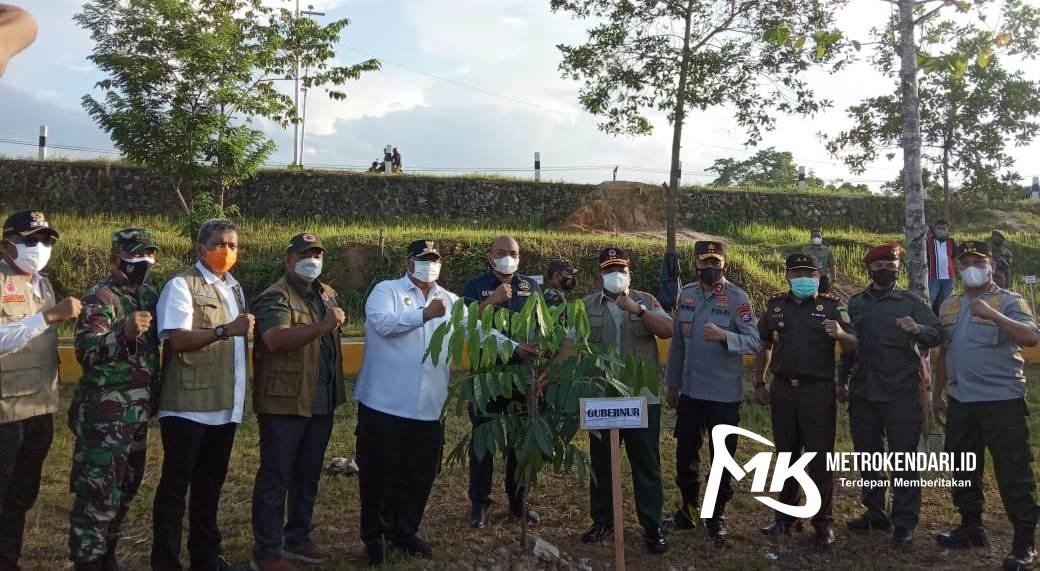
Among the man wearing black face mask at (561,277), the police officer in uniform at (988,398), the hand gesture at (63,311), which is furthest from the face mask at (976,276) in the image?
the hand gesture at (63,311)

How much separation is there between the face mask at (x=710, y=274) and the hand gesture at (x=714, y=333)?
390mm

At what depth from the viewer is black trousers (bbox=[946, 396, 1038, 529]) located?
4.22 metres

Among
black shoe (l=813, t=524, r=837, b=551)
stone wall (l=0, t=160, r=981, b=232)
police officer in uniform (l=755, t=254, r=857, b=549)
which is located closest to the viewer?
black shoe (l=813, t=524, r=837, b=551)

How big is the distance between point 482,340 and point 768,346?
2.38 metres

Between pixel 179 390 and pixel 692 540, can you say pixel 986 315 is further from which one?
pixel 179 390

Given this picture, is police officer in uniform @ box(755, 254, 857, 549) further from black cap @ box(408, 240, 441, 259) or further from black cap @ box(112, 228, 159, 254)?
black cap @ box(112, 228, 159, 254)

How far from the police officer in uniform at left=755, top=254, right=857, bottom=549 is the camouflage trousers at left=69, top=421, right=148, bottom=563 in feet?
12.4

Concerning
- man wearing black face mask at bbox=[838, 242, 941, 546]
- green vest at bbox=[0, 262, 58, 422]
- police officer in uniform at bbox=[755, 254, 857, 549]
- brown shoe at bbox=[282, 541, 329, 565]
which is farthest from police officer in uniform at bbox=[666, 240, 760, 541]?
green vest at bbox=[0, 262, 58, 422]

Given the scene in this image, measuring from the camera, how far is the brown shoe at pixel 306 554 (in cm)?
409

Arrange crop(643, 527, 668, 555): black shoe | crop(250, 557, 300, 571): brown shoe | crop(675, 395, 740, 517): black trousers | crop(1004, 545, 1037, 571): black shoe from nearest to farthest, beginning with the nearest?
crop(250, 557, 300, 571): brown shoe, crop(1004, 545, 1037, 571): black shoe, crop(643, 527, 668, 555): black shoe, crop(675, 395, 740, 517): black trousers

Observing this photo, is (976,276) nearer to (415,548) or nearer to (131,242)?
(415,548)

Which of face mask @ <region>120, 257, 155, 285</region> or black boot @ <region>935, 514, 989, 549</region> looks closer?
face mask @ <region>120, 257, 155, 285</region>

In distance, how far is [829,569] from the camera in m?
4.23

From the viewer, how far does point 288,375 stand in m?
3.87
